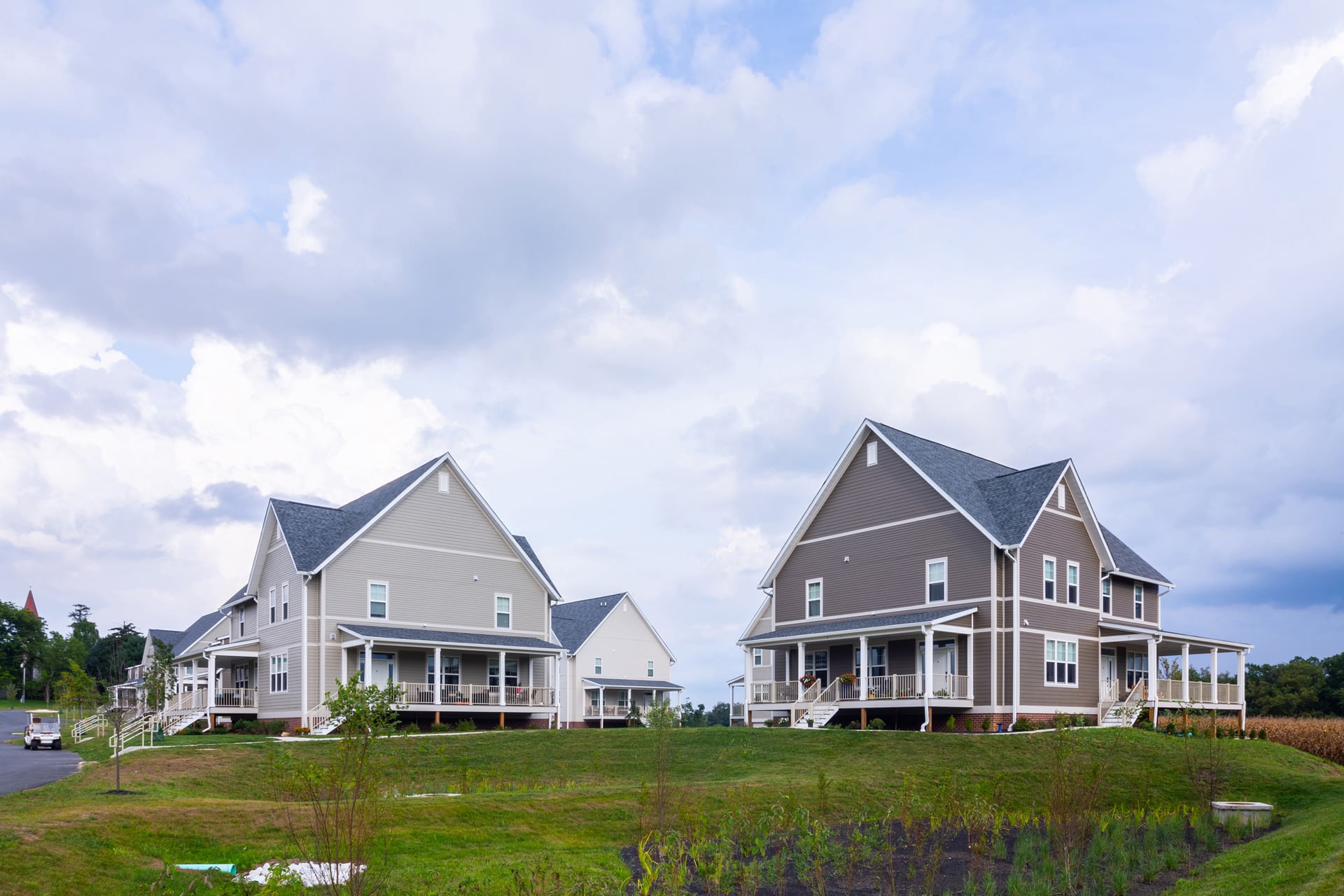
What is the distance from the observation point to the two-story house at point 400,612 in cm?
3772

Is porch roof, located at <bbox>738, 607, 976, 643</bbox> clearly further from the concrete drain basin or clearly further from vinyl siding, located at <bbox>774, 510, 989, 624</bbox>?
the concrete drain basin

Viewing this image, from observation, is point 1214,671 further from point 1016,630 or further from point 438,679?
point 438,679

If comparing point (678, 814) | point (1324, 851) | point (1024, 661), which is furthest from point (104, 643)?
point (1324, 851)

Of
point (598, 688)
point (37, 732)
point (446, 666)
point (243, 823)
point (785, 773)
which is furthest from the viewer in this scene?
point (598, 688)

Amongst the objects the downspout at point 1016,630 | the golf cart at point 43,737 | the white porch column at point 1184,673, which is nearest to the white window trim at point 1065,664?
the downspout at point 1016,630

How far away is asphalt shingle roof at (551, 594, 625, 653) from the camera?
56.2 metres

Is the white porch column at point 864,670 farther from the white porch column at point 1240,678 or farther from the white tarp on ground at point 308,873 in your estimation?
the white tarp on ground at point 308,873

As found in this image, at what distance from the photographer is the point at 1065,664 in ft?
116

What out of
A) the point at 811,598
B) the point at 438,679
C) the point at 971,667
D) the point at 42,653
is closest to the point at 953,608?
the point at 971,667

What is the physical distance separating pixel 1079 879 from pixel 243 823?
11767 millimetres

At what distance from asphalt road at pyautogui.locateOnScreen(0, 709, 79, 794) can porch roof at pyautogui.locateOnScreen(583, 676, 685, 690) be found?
25.3 metres

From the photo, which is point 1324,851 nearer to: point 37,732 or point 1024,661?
point 1024,661

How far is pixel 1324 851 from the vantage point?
13734mm

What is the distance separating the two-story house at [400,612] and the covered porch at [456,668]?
0.06 meters
